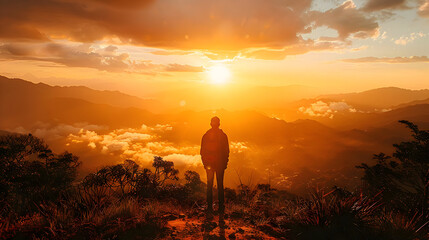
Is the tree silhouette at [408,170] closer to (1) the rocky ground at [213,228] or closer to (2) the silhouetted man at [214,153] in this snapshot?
(2) the silhouetted man at [214,153]

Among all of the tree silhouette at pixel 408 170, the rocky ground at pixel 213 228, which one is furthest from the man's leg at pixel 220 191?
the tree silhouette at pixel 408 170

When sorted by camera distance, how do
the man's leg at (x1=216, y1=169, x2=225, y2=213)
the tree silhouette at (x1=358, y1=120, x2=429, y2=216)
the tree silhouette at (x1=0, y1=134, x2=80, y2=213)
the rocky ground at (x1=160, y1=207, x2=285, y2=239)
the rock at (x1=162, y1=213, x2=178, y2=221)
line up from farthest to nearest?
the tree silhouette at (x1=0, y1=134, x2=80, y2=213), the tree silhouette at (x1=358, y1=120, x2=429, y2=216), the man's leg at (x1=216, y1=169, x2=225, y2=213), the rock at (x1=162, y1=213, x2=178, y2=221), the rocky ground at (x1=160, y1=207, x2=285, y2=239)

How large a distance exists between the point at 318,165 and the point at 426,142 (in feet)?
634

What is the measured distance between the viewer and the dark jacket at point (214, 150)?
777cm

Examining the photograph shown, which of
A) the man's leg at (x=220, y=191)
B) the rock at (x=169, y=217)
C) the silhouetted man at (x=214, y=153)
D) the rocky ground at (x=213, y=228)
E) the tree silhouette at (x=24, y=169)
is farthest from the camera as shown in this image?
the tree silhouette at (x=24, y=169)

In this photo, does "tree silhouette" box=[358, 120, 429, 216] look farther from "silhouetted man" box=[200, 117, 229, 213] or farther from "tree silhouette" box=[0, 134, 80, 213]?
"tree silhouette" box=[0, 134, 80, 213]

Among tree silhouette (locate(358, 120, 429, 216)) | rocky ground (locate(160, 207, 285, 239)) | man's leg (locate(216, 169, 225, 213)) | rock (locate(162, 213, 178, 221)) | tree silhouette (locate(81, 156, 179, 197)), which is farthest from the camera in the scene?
tree silhouette (locate(81, 156, 179, 197))

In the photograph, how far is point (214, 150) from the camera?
25.5 feet

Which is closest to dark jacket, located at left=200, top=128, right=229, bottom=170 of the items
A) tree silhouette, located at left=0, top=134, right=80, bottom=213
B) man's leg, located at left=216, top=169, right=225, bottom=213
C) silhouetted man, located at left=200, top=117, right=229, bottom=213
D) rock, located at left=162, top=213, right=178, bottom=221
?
silhouetted man, located at left=200, top=117, right=229, bottom=213

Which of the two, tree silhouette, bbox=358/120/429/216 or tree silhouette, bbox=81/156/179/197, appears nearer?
tree silhouette, bbox=358/120/429/216

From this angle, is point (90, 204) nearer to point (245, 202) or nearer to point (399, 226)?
point (245, 202)

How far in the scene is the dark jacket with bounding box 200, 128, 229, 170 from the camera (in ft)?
25.5

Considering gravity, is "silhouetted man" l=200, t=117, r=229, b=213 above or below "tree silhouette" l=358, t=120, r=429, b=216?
above

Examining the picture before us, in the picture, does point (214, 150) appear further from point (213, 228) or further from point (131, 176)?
point (131, 176)
